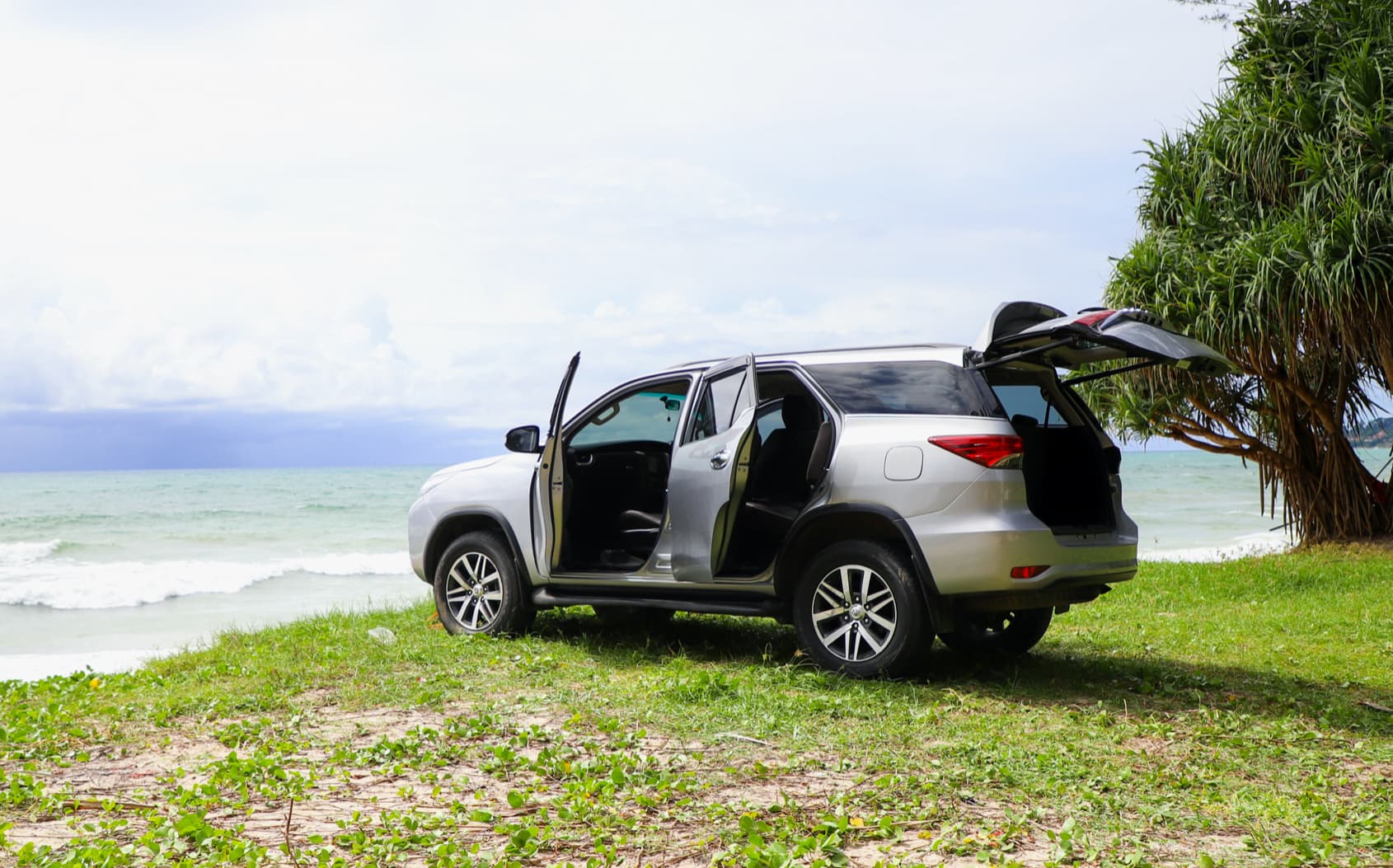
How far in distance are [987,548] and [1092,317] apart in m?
1.28

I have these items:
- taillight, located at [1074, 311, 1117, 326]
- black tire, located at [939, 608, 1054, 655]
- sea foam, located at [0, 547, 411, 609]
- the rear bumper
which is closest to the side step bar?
the rear bumper

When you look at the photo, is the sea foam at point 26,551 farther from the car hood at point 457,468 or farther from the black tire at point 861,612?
the black tire at point 861,612

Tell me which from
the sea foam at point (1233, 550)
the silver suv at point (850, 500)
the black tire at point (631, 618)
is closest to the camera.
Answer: the silver suv at point (850, 500)

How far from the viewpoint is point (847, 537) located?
5832mm

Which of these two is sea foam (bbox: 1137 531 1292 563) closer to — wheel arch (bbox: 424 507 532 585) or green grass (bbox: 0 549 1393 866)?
green grass (bbox: 0 549 1393 866)

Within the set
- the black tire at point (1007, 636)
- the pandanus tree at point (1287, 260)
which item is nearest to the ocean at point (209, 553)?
the pandanus tree at point (1287, 260)

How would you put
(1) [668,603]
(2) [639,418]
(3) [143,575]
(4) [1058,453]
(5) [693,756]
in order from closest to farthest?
(5) [693,756], (4) [1058,453], (1) [668,603], (2) [639,418], (3) [143,575]

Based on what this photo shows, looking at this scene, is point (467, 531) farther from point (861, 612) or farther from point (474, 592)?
point (861, 612)

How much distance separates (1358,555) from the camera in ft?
41.1

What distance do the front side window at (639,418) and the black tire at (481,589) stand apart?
918 millimetres

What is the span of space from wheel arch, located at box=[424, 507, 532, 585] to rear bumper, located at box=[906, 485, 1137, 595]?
9.09 feet

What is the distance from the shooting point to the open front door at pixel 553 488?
6.60 m

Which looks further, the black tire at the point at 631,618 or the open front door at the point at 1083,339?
the black tire at the point at 631,618

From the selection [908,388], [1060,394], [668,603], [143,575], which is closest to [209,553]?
[143,575]
